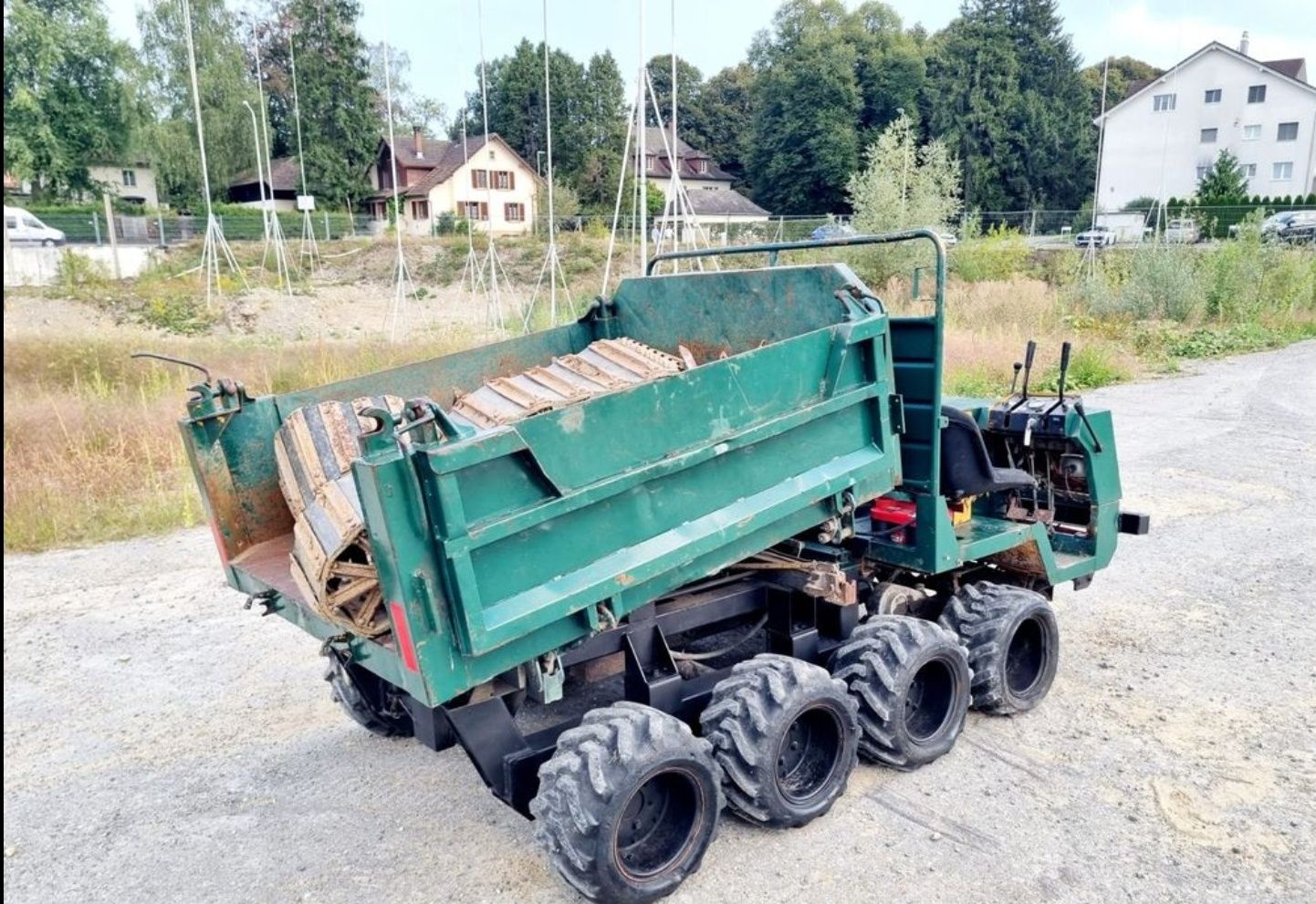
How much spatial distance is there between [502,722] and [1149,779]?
263cm

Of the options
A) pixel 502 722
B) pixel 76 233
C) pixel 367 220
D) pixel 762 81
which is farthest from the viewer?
pixel 762 81

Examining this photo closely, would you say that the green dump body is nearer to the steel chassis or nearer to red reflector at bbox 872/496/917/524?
red reflector at bbox 872/496/917/524

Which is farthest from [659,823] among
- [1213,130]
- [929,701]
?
[1213,130]

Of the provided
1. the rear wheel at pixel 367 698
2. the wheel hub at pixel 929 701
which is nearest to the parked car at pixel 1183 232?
the wheel hub at pixel 929 701

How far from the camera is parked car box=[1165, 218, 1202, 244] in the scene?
894 inches

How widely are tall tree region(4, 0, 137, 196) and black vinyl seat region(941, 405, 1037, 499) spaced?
127 feet

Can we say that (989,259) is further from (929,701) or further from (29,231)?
(29,231)

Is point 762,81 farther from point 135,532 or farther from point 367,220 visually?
point 135,532

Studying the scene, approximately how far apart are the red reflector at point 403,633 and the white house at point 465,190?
4343cm

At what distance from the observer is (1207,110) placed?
50.9m

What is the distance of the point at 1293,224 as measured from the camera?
3344 cm

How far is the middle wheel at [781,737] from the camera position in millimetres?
3326

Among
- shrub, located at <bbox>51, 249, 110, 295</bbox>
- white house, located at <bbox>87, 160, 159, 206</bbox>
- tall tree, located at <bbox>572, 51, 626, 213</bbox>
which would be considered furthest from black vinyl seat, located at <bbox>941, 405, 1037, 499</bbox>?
tall tree, located at <bbox>572, 51, 626, 213</bbox>

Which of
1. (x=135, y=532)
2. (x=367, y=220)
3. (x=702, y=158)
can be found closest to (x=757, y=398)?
(x=135, y=532)
